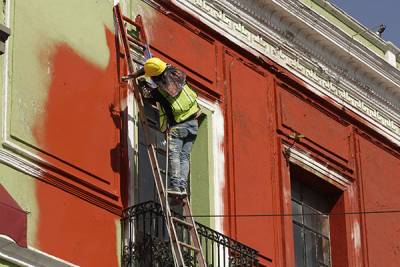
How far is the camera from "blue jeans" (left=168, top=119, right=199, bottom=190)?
56.1 ft

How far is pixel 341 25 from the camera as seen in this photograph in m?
22.4

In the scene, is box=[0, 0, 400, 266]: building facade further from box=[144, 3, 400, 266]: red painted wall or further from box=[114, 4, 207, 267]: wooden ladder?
box=[114, 4, 207, 267]: wooden ladder

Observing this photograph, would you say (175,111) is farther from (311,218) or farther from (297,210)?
(311,218)

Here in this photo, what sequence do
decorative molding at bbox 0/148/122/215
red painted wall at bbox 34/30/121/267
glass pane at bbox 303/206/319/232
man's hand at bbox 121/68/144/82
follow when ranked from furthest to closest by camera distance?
1. glass pane at bbox 303/206/319/232
2. man's hand at bbox 121/68/144/82
3. red painted wall at bbox 34/30/121/267
4. decorative molding at bbox 0/148/122/215

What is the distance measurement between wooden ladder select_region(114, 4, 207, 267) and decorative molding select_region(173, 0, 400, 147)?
1146mm

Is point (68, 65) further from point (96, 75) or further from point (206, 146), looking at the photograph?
point (206, 146)

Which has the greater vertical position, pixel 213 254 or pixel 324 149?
pixel 324 149

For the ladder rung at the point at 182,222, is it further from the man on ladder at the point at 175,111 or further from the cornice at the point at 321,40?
the cornice at the point at 321,40

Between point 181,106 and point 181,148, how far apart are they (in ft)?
1.57

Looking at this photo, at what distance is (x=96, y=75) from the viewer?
17094mm

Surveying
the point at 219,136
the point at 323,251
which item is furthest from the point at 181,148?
the point at 323,251

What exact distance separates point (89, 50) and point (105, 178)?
1.54 meters

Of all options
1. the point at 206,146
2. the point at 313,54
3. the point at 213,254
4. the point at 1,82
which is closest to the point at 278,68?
the point at 313,54

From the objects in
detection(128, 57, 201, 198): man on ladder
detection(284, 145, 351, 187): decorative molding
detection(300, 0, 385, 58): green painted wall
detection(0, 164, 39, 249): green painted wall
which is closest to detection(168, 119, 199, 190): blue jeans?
detection(128, 57, 201, 198): man on ladder
